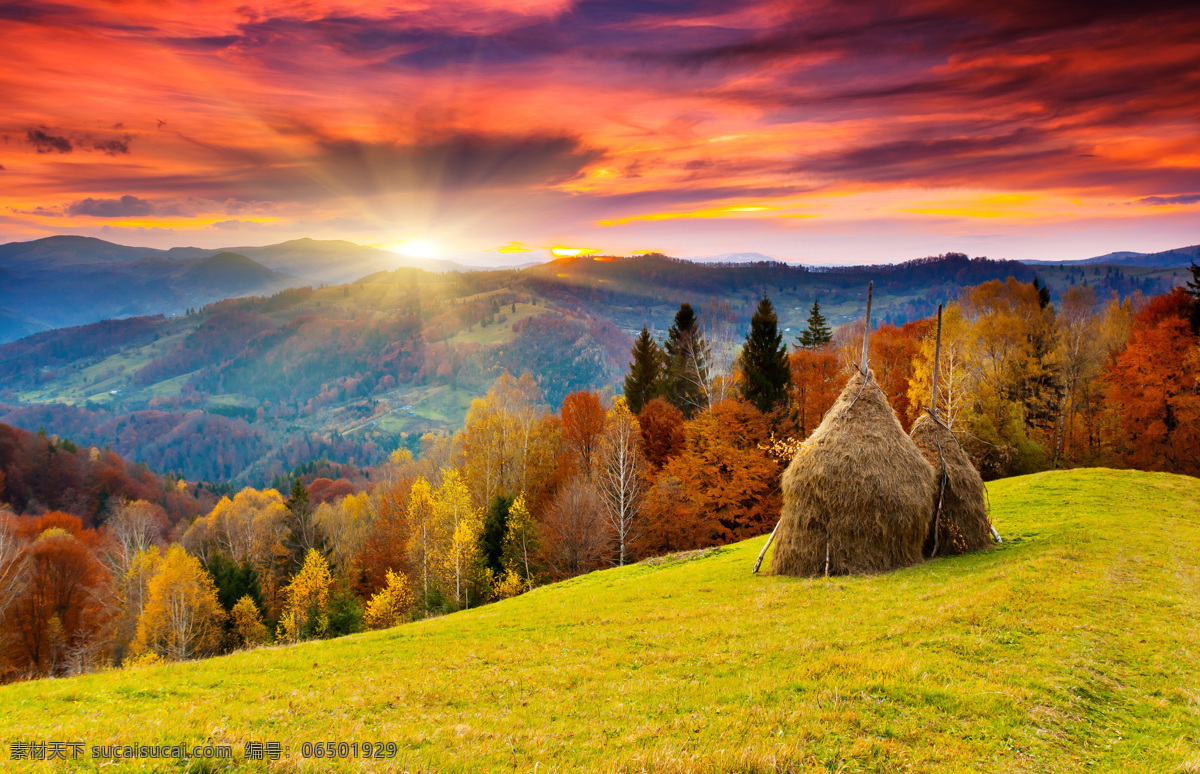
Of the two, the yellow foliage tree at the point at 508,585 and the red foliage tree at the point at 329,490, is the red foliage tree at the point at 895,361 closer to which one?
the yellow foliage tree at the point at 508,585

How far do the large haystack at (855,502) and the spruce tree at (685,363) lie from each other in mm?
40105

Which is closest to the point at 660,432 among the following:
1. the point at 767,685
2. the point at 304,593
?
the point at 304,593

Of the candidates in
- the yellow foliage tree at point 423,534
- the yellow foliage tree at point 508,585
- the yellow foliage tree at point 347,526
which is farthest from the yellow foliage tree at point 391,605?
the yellow foliage tree at point 347,526

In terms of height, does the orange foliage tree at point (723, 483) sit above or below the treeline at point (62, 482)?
above

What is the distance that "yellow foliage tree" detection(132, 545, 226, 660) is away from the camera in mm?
55281

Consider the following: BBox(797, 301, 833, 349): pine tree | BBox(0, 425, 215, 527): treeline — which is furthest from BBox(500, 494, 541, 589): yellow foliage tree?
BBox(0, 425, 215, 527): treeline

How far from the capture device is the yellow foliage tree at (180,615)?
5528 cm

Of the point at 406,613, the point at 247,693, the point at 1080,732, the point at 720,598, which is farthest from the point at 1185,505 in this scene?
the point at 406,613

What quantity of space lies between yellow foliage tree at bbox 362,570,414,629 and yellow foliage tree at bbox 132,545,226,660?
2032 cm

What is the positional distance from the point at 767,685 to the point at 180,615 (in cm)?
6682

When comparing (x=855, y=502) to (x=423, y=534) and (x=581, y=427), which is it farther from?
(x=581, y=427)

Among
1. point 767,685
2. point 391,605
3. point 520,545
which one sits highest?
point 767,685

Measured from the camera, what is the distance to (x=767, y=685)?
10.9 metres

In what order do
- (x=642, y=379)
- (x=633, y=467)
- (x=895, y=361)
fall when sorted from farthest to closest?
(x=642, y=379) → (x=895, y=361) → (x=633, y=467)
